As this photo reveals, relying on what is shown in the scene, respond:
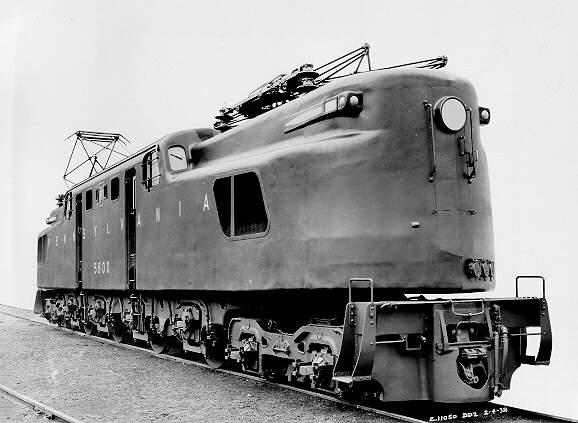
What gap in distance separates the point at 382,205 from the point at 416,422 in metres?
2.14

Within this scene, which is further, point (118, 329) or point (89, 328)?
point (89, 328)

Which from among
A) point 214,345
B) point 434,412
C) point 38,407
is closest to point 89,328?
point 214,345

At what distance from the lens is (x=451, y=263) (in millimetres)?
6672

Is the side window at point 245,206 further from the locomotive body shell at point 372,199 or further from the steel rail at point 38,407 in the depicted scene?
the steel rail at point 38,407

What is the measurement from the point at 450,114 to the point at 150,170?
220 inches

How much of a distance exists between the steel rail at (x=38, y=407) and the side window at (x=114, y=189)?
16.0ft

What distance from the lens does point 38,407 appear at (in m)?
7.18

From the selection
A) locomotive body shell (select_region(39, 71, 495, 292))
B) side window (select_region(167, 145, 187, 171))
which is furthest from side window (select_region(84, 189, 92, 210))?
locomotive body shell (select_region(39, 71, 495, 292))

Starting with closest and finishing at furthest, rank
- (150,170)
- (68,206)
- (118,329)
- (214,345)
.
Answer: (214,345) < (150,170) < (118,329) < (68,206)

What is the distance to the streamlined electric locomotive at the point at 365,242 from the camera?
21.1 ft

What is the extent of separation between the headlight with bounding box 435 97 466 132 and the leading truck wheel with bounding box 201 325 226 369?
180 inches

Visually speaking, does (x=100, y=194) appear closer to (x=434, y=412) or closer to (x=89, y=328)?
(x=89, y=328)

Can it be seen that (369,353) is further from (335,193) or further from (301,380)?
(301,380)

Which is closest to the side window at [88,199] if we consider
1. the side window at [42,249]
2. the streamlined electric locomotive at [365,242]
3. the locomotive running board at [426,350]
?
the side window at [42,249]
